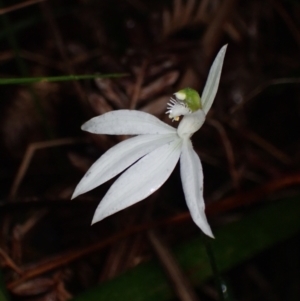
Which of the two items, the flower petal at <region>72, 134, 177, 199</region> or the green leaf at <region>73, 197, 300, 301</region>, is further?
the green leaf at <region>73, 197, 300, 301</region>

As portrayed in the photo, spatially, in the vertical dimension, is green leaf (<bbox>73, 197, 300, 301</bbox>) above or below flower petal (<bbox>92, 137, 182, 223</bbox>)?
below

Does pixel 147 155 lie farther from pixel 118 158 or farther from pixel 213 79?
pixel 213 79

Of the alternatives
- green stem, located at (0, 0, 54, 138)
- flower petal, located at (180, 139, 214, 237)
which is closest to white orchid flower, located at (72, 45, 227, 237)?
flower petal, located at (180, 139, 214, 237)

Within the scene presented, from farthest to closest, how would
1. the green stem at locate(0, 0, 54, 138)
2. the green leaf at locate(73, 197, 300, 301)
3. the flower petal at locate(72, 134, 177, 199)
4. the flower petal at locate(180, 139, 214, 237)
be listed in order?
1. the green stem at locate(0, 0, 54, 138)
2. the green leaf at locate(73, 197, 300, 301)
3. the flower petal at locate(72, 134, 177, 199)
4. the flower petal at locate(180, 139, 214, 237)

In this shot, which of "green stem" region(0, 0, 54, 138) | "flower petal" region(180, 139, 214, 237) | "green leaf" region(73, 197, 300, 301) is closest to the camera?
"flower petal" region(180, 139, 214, 237)

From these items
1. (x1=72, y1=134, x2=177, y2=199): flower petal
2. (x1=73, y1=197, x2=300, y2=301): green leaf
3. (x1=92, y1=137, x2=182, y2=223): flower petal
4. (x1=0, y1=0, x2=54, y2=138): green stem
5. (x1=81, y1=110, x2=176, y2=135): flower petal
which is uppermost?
(x1=0, y1=0, x2=54, y2=138): green stem

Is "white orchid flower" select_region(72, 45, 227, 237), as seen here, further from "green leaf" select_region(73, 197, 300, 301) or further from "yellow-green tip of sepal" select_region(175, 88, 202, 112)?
"green leaf" select_region(73, 197, 300, 301)

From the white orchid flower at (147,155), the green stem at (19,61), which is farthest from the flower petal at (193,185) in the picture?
the green stem at (19,61)
